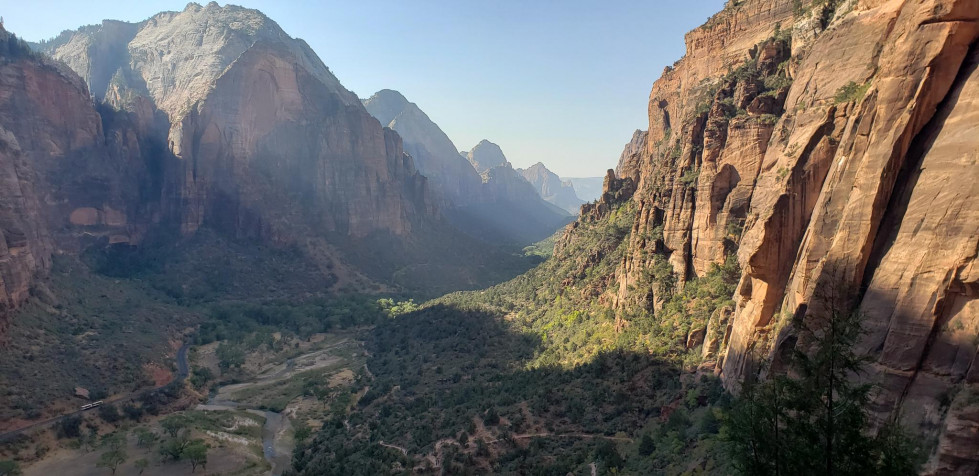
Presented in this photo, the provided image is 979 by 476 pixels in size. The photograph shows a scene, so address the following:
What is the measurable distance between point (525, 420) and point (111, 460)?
111ft

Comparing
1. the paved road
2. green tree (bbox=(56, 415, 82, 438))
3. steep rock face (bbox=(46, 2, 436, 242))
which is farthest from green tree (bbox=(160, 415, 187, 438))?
steep rock face (bbox=(46, 2, 436, 242))

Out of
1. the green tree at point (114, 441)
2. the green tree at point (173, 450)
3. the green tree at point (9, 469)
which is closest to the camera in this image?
the green tree at point (9, 469)

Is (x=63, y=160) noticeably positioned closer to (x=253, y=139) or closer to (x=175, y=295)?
(x=175, y=295)

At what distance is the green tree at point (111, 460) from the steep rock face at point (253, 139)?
3046 inches

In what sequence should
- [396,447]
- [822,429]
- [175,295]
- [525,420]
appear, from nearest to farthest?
[822,429] → [525,420] → [396,447] → [175,295]

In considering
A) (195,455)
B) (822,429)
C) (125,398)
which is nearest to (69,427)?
(125,398)

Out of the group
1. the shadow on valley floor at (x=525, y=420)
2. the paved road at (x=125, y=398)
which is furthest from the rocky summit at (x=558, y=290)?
the paved road at (x=125, y=398)

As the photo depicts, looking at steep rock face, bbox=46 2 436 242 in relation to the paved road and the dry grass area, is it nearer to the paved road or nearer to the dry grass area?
the paved road

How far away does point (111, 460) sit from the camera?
42.2 metres

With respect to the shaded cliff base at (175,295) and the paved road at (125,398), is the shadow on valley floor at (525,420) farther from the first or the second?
the shaded cliff base at (175,295)

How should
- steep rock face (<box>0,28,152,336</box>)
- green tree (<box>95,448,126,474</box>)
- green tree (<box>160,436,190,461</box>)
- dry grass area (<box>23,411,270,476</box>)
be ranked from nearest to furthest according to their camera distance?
green tree (<box>95,448,126,474</box>), dry grass area (<box>23,411,270,476</box>), green tree (<box>160,436,190,461</box>), steep rock face (<box>0,28,152,336</box>)

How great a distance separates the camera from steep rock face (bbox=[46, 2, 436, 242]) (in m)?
116

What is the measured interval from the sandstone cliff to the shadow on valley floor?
13.7 feet

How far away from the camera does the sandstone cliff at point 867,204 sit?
15961 mm
